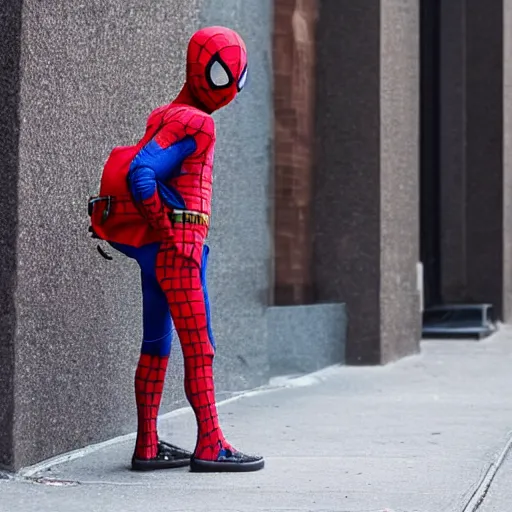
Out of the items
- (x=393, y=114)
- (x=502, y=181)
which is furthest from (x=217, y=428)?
(x=502, y=181)

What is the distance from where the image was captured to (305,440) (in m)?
6.11

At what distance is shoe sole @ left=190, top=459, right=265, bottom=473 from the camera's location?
5.09 m

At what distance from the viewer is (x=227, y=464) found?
16.7ft

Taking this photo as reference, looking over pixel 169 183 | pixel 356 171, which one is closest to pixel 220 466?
pixel 169 183

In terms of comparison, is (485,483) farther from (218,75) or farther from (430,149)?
(430,149)

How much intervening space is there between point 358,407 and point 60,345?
8.07 feet

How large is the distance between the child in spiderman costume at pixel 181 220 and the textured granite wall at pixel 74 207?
0.42 m

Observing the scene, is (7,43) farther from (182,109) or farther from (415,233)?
(415,233)

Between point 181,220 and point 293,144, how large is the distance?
4555 millimetres

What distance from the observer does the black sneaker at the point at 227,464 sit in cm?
509

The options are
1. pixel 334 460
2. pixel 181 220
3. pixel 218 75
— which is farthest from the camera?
pixel 334 460

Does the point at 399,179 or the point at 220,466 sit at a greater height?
the point at 399,179

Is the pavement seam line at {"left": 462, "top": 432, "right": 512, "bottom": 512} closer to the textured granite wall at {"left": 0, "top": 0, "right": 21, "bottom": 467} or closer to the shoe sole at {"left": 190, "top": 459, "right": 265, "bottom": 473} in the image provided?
the shoe sole at {"left": 190, "top": 459, "right": 265, "bottom": 473}

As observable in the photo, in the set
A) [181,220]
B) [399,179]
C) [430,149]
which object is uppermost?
[430,149]
